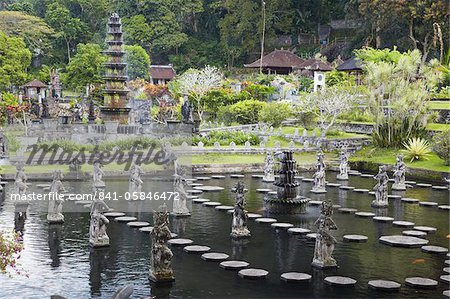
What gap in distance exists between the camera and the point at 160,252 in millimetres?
18219

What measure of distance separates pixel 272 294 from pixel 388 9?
55.6 meters

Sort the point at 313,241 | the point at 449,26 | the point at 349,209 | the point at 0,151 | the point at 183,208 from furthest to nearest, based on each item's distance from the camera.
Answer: the point at 449,26
the point at 0,151
the point at 349,209
the point at 183,208
the point at 313,241

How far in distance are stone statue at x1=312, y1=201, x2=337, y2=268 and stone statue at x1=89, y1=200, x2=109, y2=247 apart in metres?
6.33

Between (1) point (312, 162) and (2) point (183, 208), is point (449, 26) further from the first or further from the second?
(2) point (183, 208)

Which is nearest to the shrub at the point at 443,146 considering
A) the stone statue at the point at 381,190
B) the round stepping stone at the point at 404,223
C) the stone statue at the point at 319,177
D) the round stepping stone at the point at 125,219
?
the stone statue at the point at 319,177

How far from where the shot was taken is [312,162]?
142 feet

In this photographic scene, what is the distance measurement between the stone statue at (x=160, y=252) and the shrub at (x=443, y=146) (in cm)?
2581

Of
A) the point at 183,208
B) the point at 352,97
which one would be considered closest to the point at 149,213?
the point at 183,208

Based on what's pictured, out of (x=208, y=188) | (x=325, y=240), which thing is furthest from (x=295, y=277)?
(x=208, y=188)

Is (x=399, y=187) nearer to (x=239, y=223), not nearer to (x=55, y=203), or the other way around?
(x=239, y=223)

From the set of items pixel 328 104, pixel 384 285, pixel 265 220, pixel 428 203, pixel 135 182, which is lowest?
pixel 384 285

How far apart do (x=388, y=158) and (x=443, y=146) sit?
443 centimetres

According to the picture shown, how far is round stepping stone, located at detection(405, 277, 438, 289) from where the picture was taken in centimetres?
1816

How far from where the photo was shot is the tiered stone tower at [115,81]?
51938 millimetres
